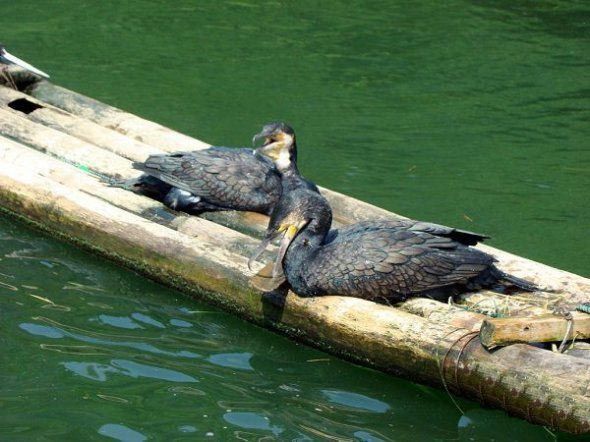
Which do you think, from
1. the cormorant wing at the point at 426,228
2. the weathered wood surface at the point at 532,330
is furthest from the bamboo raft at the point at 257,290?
the cormorant wing at the point at 426,228

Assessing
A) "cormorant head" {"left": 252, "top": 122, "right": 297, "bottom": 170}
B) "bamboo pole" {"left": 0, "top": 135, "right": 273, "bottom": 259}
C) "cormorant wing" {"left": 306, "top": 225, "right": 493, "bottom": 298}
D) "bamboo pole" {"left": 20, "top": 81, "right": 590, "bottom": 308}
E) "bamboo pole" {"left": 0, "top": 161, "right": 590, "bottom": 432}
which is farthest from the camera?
"cormorant head" {"left": 252, "top": 122, "right": 297, "bottom": 170}

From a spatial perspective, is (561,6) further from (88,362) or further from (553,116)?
(88,362)

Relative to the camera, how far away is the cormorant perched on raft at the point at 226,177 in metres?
8.30

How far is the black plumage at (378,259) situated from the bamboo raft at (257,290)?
→ 108 mm

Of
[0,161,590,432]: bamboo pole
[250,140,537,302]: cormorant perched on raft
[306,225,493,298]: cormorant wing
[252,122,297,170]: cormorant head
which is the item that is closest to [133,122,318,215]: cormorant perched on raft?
[252,122,297,170]: cormorant head

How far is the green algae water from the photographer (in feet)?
21.1

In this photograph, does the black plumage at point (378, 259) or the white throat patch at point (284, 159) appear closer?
the black plumage at point (378, 259)

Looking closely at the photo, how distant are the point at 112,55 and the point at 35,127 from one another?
3928 millimetres

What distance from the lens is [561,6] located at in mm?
16016

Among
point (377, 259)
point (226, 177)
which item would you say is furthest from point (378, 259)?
point (226, 177)

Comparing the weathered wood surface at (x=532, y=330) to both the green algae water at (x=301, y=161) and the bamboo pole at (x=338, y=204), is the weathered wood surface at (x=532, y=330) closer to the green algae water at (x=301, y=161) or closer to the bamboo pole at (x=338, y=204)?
the green algae water at (x=301, y=161)

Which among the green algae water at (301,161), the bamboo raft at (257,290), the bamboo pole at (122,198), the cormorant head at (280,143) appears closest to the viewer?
the bamboo raft at (257,290)

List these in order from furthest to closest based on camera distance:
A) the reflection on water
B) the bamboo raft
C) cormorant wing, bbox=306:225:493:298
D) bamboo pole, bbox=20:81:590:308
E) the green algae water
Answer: bamboo pole, bbox=20:81:590:308 < cormorant wing, bbox=306:225:493:298 < the green algae water < the reflection on water < the bamboo raft

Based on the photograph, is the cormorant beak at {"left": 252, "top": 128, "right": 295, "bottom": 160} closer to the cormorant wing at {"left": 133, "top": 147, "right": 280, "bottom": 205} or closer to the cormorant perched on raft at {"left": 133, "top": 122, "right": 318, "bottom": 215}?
the cormorant perched on raft at {"left": 133, "top": 122, "right": 318, "bottom": 215}
